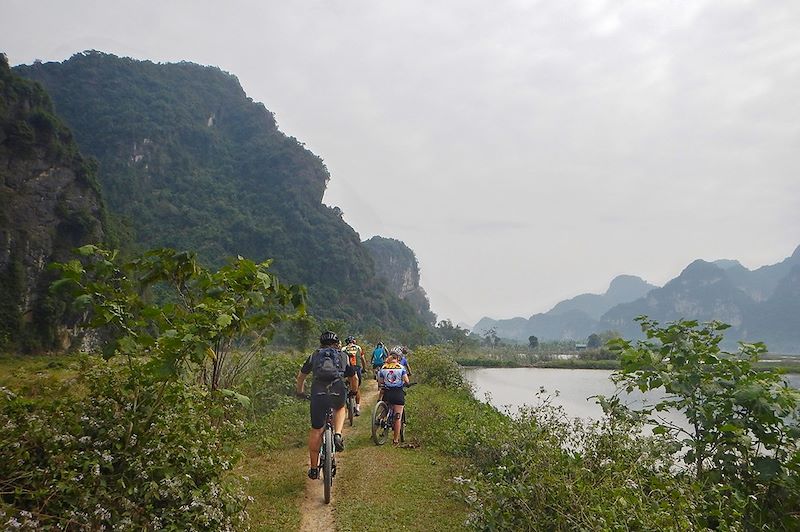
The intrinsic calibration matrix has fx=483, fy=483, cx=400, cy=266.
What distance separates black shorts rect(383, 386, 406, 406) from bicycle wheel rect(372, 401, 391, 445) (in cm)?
21

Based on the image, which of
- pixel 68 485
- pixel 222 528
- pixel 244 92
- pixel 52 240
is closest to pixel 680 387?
pixel 222 528

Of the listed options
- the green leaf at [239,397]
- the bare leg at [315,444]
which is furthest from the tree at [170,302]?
the bare leg at [315,444]

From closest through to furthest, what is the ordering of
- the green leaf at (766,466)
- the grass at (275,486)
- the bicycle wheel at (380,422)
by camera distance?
the green leaf at (766,466)
the grass at (275,486)
the bicycle wheel at (380,422)

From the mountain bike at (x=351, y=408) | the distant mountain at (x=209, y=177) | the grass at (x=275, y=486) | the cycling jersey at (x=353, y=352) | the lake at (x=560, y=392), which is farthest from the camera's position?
the distant mountain at (x=209, y=177)

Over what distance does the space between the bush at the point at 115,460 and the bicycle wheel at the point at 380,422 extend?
471 centimetres

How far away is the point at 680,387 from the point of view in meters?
4.06

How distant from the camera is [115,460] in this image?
10.8ft

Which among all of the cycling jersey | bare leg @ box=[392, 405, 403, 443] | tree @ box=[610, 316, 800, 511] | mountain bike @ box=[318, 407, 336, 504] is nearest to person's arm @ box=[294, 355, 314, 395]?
mountain bike @ box=[318, 407, 336, 504]

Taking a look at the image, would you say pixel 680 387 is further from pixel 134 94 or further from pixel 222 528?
pixel 134 94

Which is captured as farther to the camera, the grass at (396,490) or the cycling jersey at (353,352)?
the cycling jersey at (353,352)

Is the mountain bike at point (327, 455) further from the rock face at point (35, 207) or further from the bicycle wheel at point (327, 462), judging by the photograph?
the rock face at point (35, 207)

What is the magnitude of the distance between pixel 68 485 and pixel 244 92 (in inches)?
6219

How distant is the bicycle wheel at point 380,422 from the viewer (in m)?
8.59

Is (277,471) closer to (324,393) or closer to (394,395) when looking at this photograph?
(324,393)
